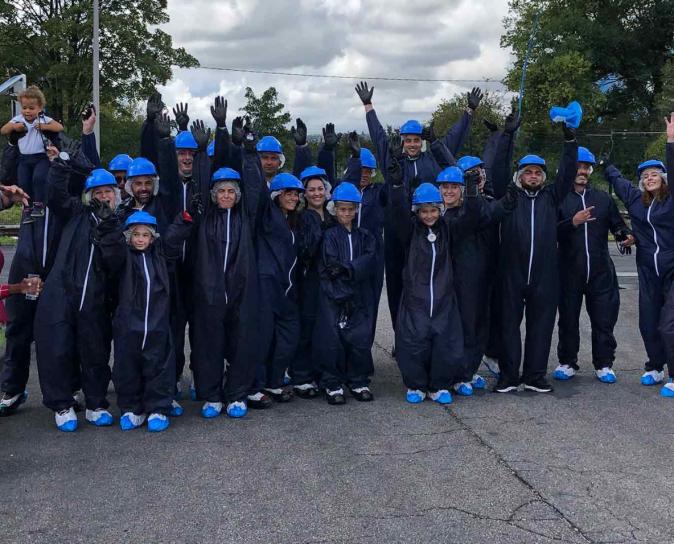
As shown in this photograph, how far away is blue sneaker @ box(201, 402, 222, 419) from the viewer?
5.41 meters

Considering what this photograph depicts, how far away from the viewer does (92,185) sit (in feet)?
16.7

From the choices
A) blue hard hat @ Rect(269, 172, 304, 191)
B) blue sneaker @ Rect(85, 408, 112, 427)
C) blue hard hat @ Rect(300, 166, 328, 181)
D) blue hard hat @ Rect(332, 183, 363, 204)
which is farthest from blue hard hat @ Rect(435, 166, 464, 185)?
blue sneaker @ Rect(85, 408, 112, 427)

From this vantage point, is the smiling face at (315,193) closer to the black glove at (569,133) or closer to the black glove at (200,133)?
the black glove at (200,133)

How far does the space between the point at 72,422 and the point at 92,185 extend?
162 cm

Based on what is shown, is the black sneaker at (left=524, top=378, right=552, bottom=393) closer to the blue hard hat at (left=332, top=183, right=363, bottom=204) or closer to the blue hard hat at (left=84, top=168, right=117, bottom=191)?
the blue hard hat at (left=332, top=183, right=363, bottom=204)

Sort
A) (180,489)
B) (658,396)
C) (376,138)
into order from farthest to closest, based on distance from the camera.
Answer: (376,138)
(658,396)
(180,489)

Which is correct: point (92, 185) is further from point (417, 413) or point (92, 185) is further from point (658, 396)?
point (658, 396)

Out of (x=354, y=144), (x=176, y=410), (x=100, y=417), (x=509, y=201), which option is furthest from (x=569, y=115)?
(x=100, y=417)

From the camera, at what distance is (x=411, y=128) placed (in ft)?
21.8

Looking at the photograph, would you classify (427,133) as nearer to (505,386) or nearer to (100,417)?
(505,386)

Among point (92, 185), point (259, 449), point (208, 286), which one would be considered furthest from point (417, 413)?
point (92, 185)

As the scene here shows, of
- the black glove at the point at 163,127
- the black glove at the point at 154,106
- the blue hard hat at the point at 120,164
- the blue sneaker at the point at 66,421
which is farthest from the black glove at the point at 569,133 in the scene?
the blue sneaker at the point at 66,421

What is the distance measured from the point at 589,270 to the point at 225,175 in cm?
318

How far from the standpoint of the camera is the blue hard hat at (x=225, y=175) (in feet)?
17.6
